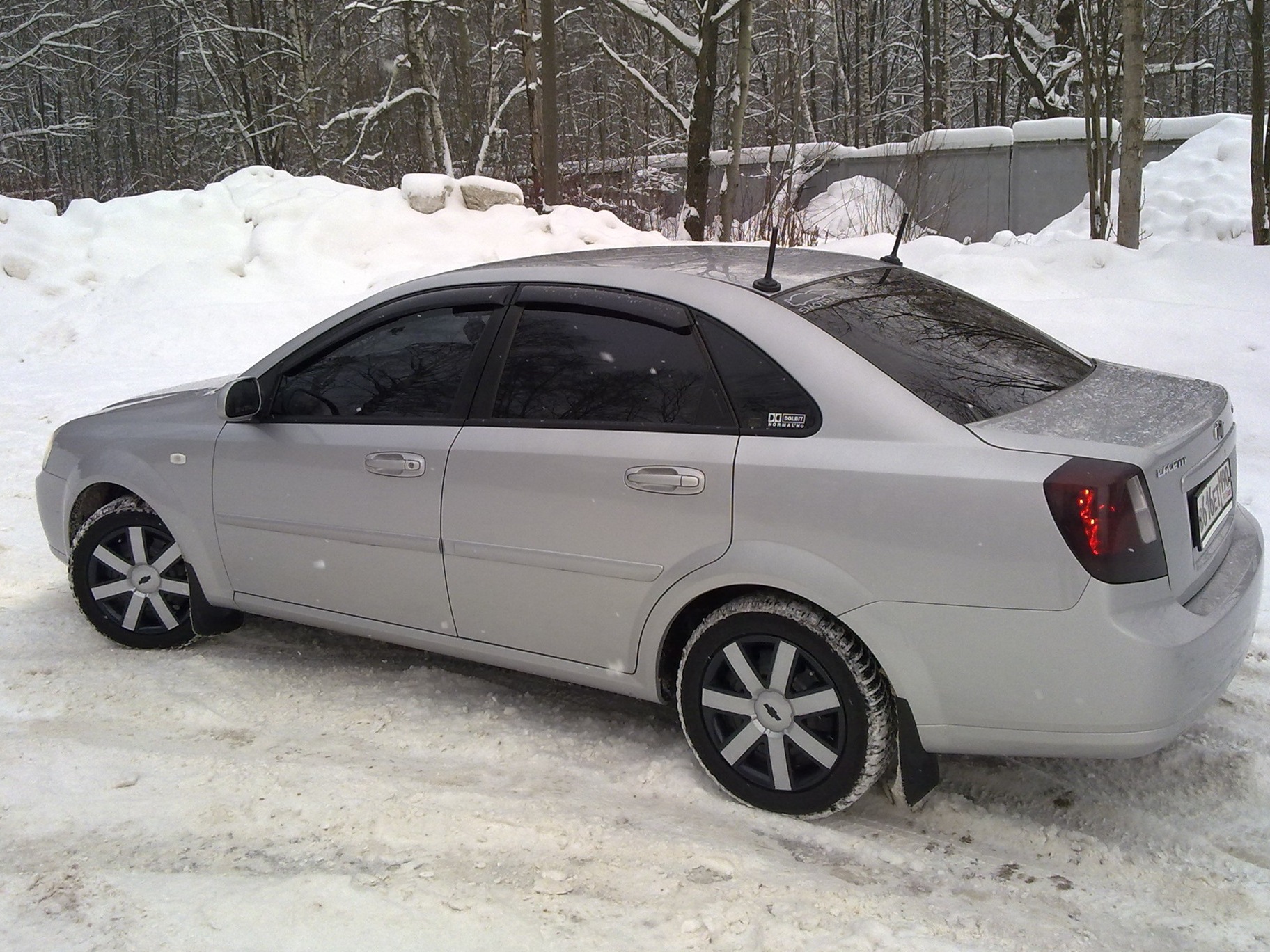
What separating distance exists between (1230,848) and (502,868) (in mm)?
1907

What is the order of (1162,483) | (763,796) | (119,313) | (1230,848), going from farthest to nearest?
(119,313) → (763,796) → (1230,848) → (1162,483)

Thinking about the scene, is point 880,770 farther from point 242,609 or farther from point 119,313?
point 119,313

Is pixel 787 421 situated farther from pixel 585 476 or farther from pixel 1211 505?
pixel 1211 505

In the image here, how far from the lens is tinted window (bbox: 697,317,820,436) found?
8.84 ft

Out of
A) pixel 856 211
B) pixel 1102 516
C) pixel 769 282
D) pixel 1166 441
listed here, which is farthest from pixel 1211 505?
pixel 856 211

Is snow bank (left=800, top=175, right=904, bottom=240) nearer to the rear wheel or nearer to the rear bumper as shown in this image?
the rear wheel

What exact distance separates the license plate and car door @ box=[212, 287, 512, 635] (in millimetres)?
2129

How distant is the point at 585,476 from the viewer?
9.64ft

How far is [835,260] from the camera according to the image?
11.6 feet

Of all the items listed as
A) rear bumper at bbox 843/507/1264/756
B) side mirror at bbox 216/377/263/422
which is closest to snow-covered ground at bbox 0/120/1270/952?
rear bumper at bbox 843/507/1264/756

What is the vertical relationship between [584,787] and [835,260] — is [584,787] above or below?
below

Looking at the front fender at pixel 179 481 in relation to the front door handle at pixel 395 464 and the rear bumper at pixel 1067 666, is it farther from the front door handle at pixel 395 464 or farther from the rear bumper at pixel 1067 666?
the rear bumper at pixel 1067 666

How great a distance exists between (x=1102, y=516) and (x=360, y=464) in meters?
2.30

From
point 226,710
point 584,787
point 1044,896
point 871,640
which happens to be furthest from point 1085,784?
point 226,710
